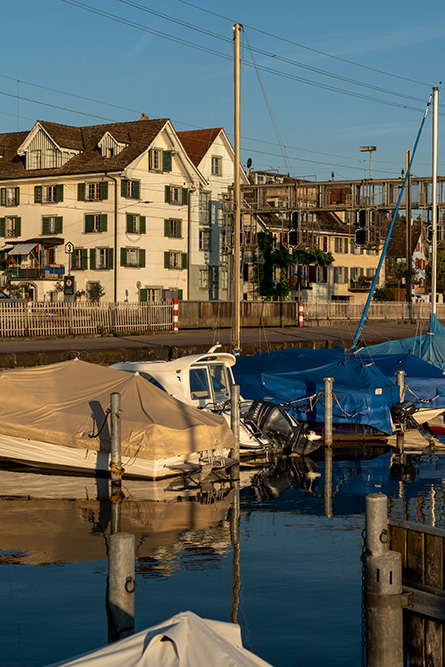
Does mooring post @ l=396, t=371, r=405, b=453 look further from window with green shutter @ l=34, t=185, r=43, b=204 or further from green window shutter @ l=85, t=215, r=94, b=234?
window with green shutter @ l=34, t=185, r=43, b=204

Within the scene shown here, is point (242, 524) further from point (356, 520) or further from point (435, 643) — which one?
point (435, 643)

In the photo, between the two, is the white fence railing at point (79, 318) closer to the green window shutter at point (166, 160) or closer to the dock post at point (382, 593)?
the green window shutter at point (166, 160)

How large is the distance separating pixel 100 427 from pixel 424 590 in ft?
34.3

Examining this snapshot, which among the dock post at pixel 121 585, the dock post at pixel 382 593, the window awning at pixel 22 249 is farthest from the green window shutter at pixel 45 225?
the dock post at pixel 121 585

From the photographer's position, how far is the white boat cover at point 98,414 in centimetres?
1783

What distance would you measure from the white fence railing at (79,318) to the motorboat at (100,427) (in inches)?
851

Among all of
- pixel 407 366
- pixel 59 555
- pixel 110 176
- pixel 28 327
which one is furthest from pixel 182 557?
pixel 110 176

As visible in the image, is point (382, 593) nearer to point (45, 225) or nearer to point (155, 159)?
point (155, 159)

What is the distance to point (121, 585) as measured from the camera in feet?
24.8

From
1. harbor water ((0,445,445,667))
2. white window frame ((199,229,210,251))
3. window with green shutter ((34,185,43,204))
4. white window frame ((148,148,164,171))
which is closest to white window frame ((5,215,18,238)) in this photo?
window with green shutter ((34,185,43,204))

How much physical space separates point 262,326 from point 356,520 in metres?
37.2

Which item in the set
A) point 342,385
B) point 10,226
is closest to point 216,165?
point 10,226

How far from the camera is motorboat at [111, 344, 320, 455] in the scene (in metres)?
21.5

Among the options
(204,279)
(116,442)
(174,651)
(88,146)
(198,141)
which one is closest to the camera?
(174,651)
